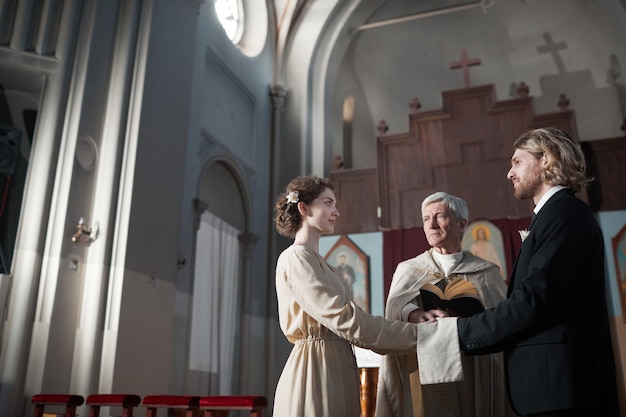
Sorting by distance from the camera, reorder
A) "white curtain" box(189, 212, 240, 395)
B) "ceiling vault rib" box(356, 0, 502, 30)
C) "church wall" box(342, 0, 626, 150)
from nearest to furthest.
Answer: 1. "white curtain" box(189, 212, 240, 395)
2. "church wall" box(342, 0, 626, 150)
3. "ceiling vault rib" box(356, 0, 502, 30)

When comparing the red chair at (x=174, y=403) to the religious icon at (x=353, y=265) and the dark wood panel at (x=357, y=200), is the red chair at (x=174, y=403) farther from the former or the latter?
the dark wood panel at (x=357, y=200)

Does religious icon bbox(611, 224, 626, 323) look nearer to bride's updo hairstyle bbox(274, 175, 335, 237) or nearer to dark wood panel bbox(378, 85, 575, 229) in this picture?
dark wood panel bbox(378, 85, 575, 229)

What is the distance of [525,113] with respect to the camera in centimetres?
981

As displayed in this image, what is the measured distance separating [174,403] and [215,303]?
5113mm

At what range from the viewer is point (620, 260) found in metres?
8.77

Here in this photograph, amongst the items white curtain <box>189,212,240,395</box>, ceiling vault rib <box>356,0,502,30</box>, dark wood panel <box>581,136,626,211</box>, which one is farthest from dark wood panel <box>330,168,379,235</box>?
ceiling vault rib <box>356,0,502,30</box>

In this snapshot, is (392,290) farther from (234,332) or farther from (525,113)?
(525,113)

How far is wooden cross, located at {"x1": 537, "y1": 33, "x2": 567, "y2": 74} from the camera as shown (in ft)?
41.0

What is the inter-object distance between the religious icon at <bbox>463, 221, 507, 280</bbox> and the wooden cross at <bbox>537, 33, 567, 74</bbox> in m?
5.15

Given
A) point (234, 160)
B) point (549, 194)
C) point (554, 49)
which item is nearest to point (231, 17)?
point (234, 160)

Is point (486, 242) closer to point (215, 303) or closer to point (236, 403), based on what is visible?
point (215, 303)

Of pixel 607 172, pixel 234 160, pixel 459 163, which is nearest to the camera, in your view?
pixel 607 172

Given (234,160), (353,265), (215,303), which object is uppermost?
(234,160)

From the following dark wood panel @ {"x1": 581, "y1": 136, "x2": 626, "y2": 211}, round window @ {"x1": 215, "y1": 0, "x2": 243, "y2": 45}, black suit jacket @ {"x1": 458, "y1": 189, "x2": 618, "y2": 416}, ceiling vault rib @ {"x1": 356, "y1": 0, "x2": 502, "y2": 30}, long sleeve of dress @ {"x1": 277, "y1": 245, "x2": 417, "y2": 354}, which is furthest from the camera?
ceiling vault rib @ {"x1": 356, "y1": 0, "x2": 502, "y2": 30}
